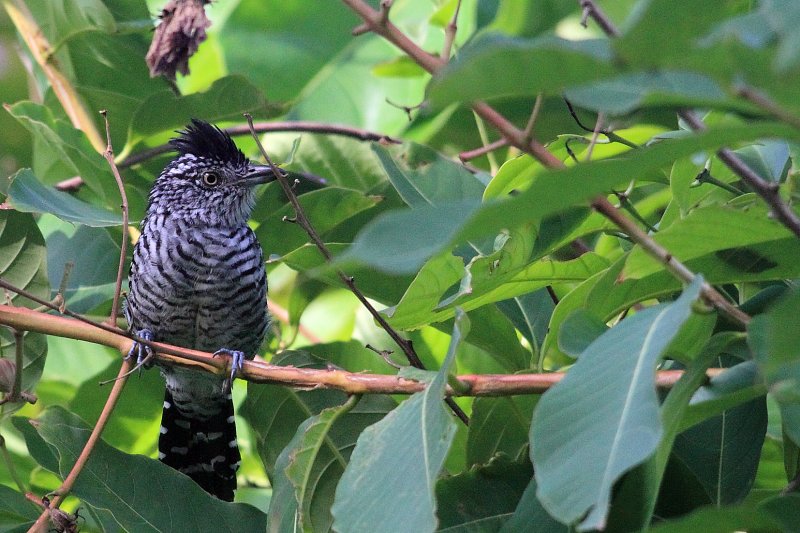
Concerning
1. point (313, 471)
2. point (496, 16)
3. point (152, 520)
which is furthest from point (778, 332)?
point (496, 16)

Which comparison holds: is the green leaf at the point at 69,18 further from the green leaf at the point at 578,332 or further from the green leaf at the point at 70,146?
the green leaf at the point at 578,332

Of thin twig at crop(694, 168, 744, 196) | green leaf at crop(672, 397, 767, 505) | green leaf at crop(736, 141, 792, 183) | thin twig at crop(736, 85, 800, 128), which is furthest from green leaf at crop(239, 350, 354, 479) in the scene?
thin twig at crop(736, 85, 800, 128)

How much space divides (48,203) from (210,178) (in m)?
1.43

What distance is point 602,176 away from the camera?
115 cm

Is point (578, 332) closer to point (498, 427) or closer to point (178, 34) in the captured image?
point (498, 427)

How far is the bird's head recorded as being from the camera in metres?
3.72

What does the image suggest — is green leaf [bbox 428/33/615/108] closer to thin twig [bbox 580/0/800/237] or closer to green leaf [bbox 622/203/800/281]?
thin twig [bbox 580/0/800/237]

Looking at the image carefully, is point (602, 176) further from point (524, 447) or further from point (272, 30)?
point (272, 30)

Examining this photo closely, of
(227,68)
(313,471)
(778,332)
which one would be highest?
(227,68)

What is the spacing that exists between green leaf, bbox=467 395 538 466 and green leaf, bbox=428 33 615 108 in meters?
1.27

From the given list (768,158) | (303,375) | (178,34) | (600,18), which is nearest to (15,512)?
(303,375)

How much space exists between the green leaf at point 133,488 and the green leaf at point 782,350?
132 centimetres

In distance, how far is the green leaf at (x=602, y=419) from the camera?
129 cm

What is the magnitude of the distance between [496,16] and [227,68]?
3.84 feet
